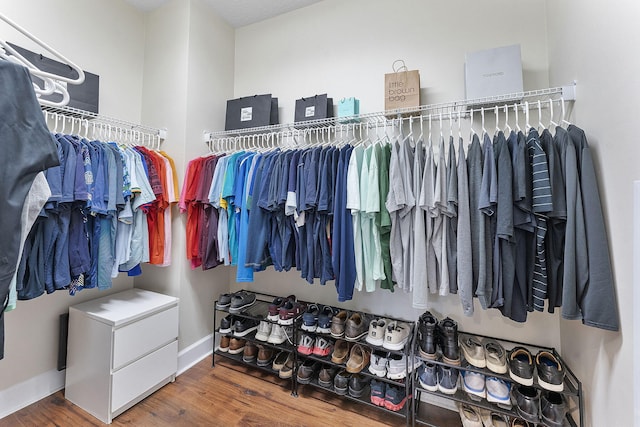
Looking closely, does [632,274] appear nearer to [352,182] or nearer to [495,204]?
[495,204]

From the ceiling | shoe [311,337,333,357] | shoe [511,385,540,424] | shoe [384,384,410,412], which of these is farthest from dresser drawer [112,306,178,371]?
the ceiling

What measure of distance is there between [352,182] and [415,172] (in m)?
0.36

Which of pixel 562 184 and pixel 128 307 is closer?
pixel 562 184

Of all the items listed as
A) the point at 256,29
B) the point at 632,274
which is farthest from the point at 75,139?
the point at 632,274

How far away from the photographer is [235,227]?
2.02 m

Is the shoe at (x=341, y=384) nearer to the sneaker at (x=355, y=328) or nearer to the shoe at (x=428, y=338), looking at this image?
the sneaker at (x=355, y=328)

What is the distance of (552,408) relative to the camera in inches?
49.6

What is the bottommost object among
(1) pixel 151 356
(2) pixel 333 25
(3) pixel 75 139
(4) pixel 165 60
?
(1) pixel 151 356

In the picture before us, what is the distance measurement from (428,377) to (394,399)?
25cm

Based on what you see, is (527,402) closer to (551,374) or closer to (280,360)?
(551,374)

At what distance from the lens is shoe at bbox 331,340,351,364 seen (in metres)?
1.75

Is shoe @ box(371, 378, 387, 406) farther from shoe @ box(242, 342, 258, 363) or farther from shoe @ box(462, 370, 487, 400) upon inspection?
shoe @ box(242, 342, 258, 363)

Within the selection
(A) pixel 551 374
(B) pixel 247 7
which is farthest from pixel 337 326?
(B) pixel 247 7

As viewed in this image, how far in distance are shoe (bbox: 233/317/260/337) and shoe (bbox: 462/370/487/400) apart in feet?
5.04
